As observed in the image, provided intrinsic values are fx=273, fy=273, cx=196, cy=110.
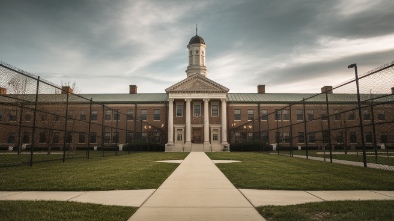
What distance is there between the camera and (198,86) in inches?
1927

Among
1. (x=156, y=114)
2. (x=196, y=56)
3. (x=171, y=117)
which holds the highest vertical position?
(x=196, y=56)

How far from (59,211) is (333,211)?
14.8ft

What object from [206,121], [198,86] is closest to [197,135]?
[206,121]

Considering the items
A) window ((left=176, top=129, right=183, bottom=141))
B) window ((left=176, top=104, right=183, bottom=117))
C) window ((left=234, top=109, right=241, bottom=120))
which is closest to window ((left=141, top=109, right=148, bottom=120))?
window ((left=176, top=104, right=183, bottom=117))

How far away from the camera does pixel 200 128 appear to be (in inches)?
1986

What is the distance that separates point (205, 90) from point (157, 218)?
148 ft

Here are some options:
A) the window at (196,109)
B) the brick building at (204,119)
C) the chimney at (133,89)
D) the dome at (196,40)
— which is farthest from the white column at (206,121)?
the chimney at (133,89)

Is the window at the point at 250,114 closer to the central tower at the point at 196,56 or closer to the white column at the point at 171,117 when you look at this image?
the central tower at the point at 196,56

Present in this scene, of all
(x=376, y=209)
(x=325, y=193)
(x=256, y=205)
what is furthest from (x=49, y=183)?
(x=376, y=209)

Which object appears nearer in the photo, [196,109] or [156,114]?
[196,109]

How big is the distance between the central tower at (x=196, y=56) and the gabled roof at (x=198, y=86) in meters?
9.89

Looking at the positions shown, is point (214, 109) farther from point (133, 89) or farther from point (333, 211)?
point (333, 211)

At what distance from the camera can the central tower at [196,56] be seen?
58750mm

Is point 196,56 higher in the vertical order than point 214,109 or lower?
higher
